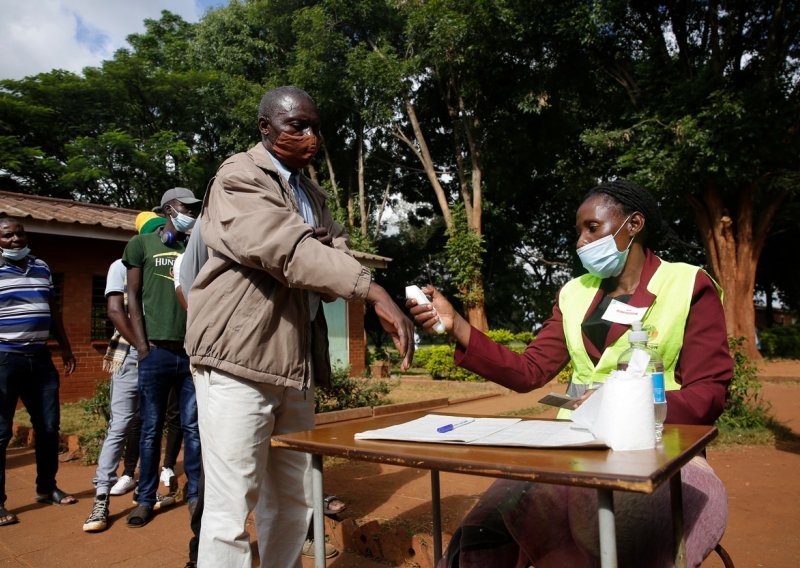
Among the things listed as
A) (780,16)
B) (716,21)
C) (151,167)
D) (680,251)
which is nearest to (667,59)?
(716,21)

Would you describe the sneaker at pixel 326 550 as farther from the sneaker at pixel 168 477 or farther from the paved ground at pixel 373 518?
the sneaker at pixel 168 477

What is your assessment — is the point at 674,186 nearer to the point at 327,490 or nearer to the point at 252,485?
the point at 327,490

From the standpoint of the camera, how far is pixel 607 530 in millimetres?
1232

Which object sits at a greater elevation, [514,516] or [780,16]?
[780,16]

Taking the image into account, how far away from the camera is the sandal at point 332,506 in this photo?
3682mm

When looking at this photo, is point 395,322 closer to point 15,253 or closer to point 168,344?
point 168,344

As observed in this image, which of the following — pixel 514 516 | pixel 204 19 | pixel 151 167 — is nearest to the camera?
pixel 514 516

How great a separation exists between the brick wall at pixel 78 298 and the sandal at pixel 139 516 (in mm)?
7977

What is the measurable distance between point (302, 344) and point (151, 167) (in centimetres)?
2180

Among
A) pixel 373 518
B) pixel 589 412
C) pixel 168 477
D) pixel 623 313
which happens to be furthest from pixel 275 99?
pixel 168 477

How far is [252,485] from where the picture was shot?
2.14 m

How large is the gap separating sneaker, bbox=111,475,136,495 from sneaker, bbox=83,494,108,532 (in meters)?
0.59

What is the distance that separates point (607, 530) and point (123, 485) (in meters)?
4.12

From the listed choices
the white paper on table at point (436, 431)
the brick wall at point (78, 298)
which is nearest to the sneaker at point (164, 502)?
the white paper on table at point (436, 431)
